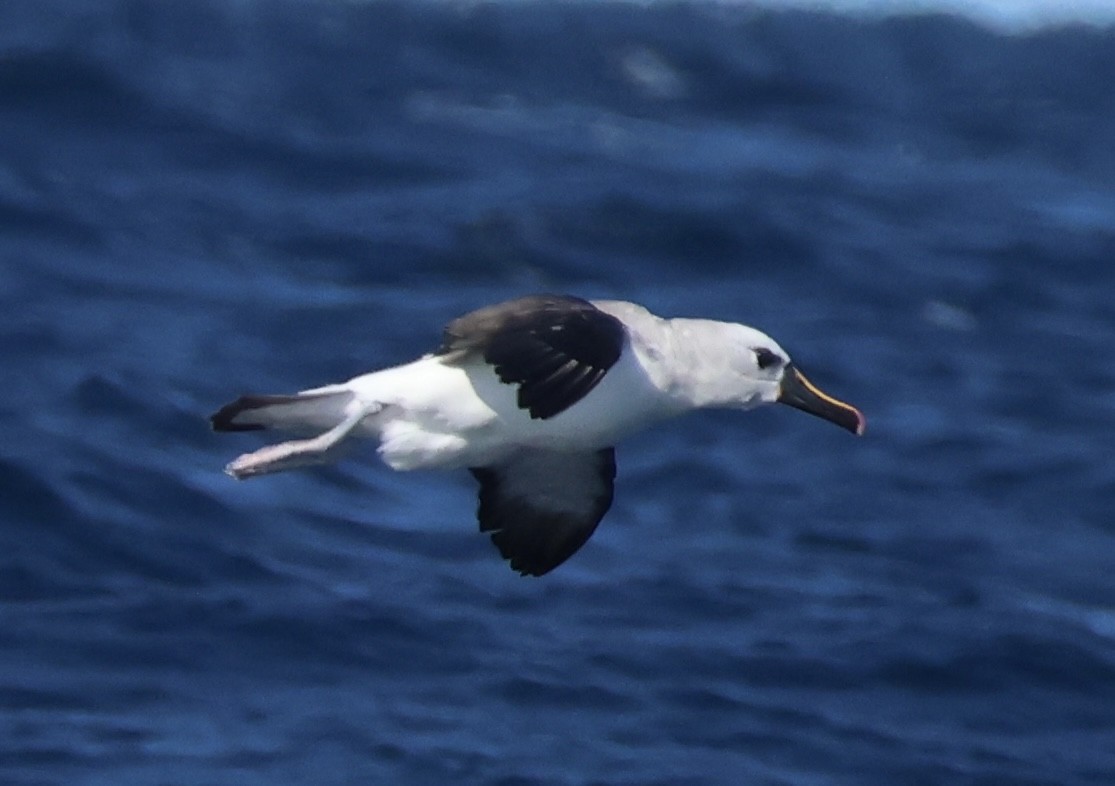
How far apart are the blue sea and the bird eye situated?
6920 millimetres

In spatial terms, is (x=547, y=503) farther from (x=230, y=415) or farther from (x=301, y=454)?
(x=230, y=415)

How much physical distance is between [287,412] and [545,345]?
1.32m

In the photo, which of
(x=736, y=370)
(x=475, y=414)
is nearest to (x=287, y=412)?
(x=475, y=414)

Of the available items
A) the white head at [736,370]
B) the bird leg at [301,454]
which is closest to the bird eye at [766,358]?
Result: the white head at [736,370]

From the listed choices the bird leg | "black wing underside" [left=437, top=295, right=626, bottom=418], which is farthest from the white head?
the bird leg

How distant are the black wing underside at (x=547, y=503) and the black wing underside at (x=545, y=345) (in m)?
1.14

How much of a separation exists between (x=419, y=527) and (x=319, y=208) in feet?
35.2

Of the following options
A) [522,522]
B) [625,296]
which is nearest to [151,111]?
[625,296]

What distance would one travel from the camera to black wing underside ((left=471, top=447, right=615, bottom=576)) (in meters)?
10.8

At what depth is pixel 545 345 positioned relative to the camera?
9484mm

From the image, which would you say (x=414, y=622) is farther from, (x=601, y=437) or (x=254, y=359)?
(x=601, y=437)

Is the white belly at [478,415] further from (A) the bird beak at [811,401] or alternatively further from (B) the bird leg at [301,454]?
(A) the bird beak at [811,401]

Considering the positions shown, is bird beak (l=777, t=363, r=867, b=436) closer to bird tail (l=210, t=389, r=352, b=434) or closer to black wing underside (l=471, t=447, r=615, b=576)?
black wing underside (l=471, t=447, r=615, b=576)

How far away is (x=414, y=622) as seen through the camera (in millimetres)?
19297
